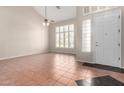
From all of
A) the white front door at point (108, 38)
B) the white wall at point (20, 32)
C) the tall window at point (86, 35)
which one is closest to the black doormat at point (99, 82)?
the white front door at point (108, 38)

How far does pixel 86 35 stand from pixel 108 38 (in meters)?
1.15

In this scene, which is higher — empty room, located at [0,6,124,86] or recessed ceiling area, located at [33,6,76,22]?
recessed ceiling area, located at [33,6,76,22]

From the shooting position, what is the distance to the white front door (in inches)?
184

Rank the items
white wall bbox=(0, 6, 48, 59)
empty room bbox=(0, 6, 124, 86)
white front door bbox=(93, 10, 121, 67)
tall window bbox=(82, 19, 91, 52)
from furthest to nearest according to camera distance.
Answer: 1. white wall bbox=(0, 6, 48, 59)
2. tall window bbox=(82, 19, 91, 52)
3. white front door bbox=(93, 10, 121, 67)
4. empty room bbox=(0, 6, 124, 86)

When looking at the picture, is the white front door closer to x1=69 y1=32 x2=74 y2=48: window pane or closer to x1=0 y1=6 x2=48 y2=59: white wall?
x1=69 y1=32 x2=74 y2=48: window pane

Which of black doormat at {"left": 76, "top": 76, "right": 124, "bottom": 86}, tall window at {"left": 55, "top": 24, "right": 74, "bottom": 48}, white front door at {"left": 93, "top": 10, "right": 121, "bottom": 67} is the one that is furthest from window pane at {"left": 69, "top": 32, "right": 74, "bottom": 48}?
black doormat at {"left": 76, "top": 76, "right": 124, "bottom": 86}

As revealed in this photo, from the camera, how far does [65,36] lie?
9.84 m

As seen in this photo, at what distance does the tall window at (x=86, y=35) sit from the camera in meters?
5.62

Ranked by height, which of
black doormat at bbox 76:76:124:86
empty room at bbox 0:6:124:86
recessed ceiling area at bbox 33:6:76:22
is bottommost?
black doormat at bbox 76:76:124:86

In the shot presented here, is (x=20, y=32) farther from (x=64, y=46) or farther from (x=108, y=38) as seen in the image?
(x=108, y=38)

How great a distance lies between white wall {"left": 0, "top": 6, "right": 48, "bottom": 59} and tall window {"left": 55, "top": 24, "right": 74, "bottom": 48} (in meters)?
1.21

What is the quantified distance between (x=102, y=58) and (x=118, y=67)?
→ 2.54ft

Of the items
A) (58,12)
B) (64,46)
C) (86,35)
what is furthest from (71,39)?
(86,35)
